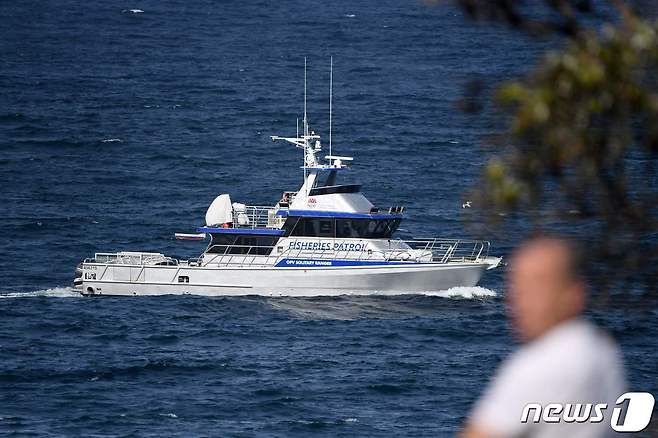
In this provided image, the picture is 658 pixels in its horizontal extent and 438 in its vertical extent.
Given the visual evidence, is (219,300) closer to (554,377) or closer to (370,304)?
(370,304)

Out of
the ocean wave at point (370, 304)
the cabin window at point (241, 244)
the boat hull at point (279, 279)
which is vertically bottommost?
the ocean wave at point (370, 304)

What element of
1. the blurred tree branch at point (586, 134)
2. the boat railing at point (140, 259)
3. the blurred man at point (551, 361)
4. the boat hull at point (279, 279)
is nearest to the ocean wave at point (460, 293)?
the boat hull at point (279, 279)

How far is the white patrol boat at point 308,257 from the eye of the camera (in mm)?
61031

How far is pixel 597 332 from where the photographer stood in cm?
684

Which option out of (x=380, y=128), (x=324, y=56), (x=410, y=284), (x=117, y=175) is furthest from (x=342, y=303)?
(x=324, y=56)

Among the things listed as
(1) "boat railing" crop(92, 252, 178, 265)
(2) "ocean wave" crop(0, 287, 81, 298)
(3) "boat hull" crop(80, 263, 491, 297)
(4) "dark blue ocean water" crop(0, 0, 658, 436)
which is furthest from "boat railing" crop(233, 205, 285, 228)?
(2) "ocean wave" crop(0, 287, 81, 298)

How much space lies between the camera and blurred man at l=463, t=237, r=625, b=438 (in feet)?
22.0

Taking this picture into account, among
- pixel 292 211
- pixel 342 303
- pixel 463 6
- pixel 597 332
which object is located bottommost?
pixel 342 303

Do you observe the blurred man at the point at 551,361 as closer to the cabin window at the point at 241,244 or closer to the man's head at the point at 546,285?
the man's head at the point at 546,285

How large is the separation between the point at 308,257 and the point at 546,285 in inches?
2182

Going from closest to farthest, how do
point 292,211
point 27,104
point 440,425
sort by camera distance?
point 440,425
point 292,211
point 27,104

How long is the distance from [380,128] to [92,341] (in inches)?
2792

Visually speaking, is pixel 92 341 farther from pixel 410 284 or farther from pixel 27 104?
pixel 27 104

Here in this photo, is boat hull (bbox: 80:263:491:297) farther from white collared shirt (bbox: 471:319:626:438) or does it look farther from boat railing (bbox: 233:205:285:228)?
white collared shirt (bbox: 471:319:626:438)
